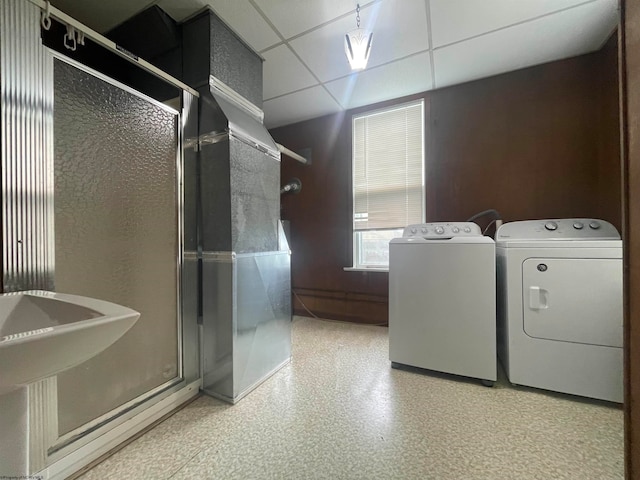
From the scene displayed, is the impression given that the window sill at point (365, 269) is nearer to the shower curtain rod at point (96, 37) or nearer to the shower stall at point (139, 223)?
the shower stall at point (139, 223)

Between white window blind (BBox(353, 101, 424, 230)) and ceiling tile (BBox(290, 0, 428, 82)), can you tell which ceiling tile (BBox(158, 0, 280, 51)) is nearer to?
ceiling tile (BBox(290, 0, 428, 82))

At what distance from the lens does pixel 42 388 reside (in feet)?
3.01

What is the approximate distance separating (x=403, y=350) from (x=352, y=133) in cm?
226

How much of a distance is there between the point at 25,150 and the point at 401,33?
7.15ft

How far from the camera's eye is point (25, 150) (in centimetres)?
90

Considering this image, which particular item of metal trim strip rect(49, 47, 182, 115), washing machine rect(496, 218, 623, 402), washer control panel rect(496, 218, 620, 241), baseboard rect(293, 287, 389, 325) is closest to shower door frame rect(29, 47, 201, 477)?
metal trim strip rect(49, 47, 182, 115)

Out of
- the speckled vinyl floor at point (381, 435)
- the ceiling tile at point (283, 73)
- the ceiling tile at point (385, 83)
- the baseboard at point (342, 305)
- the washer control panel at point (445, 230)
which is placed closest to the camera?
the speckled vinyl floor at point (381, 435)

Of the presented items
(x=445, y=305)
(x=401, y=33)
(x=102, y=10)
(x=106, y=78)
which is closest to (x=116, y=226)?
(x=106, y=78)

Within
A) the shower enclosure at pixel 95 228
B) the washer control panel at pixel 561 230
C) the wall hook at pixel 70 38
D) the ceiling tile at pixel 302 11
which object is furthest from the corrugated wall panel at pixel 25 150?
the washer control panel at pixel 561 230

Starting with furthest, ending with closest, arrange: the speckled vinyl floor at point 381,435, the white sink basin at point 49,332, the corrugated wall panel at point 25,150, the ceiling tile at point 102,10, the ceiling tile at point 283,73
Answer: the ceiling tile at point 283,73 → the ceiling tile at point 102,10 → the speckled vinyl floor at point 381,435 → the corrugated wall panel at point 25,150 → the white sink basin at point 49,332

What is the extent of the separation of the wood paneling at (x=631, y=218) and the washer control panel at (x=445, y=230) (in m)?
1.34

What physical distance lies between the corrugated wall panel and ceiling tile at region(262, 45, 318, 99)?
4.67 ft

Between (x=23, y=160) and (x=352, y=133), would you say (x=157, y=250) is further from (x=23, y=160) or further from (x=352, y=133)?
(x=352, y=133)

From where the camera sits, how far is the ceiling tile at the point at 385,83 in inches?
84.6
